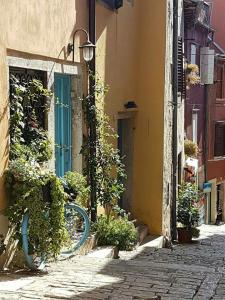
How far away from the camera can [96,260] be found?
707 cm

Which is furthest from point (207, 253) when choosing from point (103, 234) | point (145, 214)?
point (103, 234)

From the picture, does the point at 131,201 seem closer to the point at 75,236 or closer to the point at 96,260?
the point at 75,236

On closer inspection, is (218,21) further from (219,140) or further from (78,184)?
(78,184)

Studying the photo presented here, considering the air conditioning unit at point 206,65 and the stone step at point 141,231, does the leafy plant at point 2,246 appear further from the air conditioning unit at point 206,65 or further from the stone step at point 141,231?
the air conditioning unit at point 206,65

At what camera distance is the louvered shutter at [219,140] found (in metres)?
24.2

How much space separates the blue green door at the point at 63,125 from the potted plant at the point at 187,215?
17.3 feet

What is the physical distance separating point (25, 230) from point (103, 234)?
287 centimetres

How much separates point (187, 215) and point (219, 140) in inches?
460

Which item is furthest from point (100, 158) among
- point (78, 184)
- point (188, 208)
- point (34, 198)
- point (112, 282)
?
point (188, 208)

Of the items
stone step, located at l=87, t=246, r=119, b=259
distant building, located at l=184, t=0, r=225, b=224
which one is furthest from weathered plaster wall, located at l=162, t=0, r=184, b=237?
distant building, located at l=184, t=0, r=225, b=224

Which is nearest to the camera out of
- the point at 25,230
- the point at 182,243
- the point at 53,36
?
the point at 25,230

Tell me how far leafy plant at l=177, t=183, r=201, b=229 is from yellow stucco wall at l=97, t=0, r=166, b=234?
1531 mm

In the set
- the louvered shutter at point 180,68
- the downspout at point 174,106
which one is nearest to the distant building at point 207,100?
the louvered shutter at point 180,68

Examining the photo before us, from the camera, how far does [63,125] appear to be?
8.73 metres
